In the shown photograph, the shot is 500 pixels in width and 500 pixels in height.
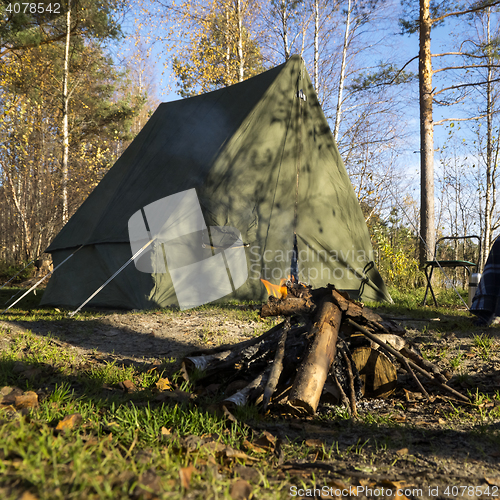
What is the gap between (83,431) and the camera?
1.49 metres

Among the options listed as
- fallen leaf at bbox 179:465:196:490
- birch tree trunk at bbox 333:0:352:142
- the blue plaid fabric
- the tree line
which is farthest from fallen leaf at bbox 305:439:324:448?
birch tree trunk at bbox 333:0:352:142

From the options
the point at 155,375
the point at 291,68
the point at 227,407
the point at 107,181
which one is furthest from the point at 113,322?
the point at 291,68

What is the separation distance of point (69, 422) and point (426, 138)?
28.6 feet

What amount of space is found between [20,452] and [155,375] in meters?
1.32

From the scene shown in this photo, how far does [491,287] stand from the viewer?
3.81 meters

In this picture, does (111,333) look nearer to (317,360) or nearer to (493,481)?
(317,360)

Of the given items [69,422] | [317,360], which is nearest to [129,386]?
[69,422]

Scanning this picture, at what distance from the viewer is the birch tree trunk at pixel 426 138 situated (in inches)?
314

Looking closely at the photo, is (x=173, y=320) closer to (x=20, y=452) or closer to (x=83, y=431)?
(x=83, y=431)

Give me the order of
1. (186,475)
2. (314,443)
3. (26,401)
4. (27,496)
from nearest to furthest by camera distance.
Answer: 1. (27,496)
2. (186,475)
3. (314,443)
4. (26,401)

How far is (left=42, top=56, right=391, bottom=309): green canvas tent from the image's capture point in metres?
5.16
